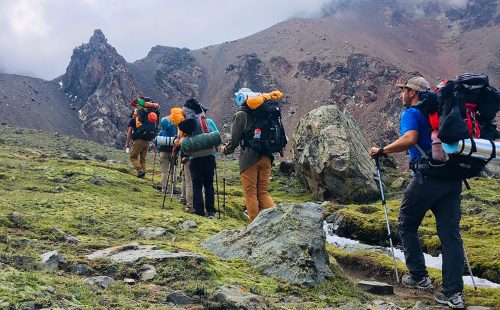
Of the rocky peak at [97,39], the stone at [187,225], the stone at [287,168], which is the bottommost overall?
the stone at [287,168]

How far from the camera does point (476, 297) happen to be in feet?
26.1

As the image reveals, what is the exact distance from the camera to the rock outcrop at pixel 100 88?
5423 inches

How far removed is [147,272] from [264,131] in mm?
5615

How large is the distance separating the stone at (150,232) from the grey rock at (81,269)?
9.20ft

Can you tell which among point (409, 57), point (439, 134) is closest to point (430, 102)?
point (439, 134)

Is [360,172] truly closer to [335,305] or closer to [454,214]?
[454,214]

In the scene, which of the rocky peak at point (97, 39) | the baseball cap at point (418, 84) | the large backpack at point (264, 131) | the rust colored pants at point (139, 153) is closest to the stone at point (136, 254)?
the large backpack at point (264, 131)

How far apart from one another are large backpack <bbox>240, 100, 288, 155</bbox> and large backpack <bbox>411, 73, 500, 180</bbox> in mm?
3912

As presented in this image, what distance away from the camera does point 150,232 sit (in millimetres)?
9211

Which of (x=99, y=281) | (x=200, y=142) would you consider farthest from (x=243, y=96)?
(x=99, y=281)

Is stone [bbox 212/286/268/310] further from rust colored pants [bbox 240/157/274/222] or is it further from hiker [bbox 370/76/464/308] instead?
rust colored pants [bbox 240/157/274/222]

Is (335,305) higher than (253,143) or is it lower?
lower

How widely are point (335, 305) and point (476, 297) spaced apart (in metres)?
3.18

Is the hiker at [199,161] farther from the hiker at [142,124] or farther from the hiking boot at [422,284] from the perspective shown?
the hiker at [142,124]
